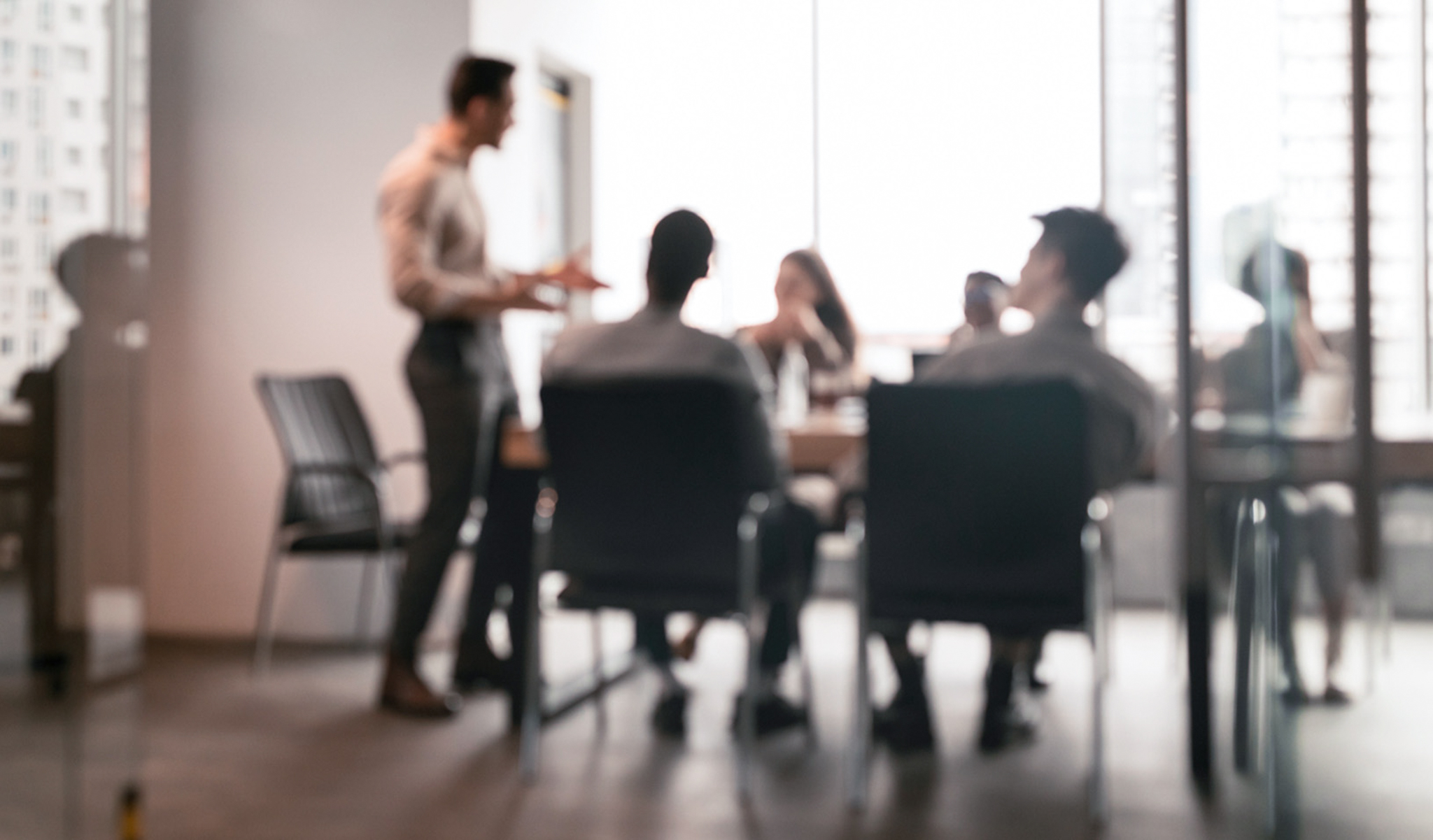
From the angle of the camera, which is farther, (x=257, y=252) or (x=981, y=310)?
(x=257, y=252)

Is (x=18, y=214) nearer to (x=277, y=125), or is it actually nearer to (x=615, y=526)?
(x=615, y=526)

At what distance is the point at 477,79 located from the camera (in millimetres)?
3350

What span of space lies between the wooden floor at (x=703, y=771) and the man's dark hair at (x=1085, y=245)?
1090mm

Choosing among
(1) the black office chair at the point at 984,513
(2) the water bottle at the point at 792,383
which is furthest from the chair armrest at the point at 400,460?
(1) the black office chair at the point at 984,513

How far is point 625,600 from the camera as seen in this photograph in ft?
8.73

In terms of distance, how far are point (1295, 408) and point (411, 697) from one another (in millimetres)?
2311

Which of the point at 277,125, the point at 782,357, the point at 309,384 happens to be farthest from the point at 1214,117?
the point at 277,125

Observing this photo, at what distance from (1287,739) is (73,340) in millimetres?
1940

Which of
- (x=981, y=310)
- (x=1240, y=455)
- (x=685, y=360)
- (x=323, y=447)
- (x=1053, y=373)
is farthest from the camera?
(x=981, y=310)

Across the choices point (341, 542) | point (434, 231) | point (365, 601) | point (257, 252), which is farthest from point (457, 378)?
point (257, 252)

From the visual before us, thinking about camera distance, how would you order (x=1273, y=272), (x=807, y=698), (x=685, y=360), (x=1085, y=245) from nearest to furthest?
(x=1273, y=272) → (x=685, y=360) → (x=1085, y=245) → (x=807, y=698)

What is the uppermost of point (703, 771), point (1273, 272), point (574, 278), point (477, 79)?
point (477, 79)

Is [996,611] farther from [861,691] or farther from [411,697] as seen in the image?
[411,697]

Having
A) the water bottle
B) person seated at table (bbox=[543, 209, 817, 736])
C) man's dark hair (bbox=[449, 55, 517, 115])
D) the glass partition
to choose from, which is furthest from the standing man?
the glass partition
